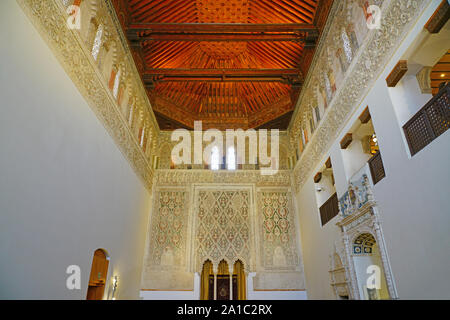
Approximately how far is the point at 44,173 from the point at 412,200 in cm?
416

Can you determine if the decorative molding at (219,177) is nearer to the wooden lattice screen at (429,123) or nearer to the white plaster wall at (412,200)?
the white plaster wall at (412,200)

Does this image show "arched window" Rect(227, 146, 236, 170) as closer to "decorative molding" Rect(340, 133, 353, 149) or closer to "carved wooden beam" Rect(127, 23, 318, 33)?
"carved wooden beam" Rect(127, 23, 318, 33)

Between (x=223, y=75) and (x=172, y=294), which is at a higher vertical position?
(x=223, y=75)

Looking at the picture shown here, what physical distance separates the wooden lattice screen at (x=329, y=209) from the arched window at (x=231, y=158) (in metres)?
3.18

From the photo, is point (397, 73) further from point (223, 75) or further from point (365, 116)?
point (223, 75)

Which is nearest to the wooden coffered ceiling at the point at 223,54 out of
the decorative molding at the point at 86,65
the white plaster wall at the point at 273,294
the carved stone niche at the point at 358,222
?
the decorative molding at the point at 86,65

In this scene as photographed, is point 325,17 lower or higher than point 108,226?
higher

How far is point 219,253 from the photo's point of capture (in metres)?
7.61

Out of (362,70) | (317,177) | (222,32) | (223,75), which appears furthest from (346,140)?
(223,75)

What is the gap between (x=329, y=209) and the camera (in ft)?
19.0
